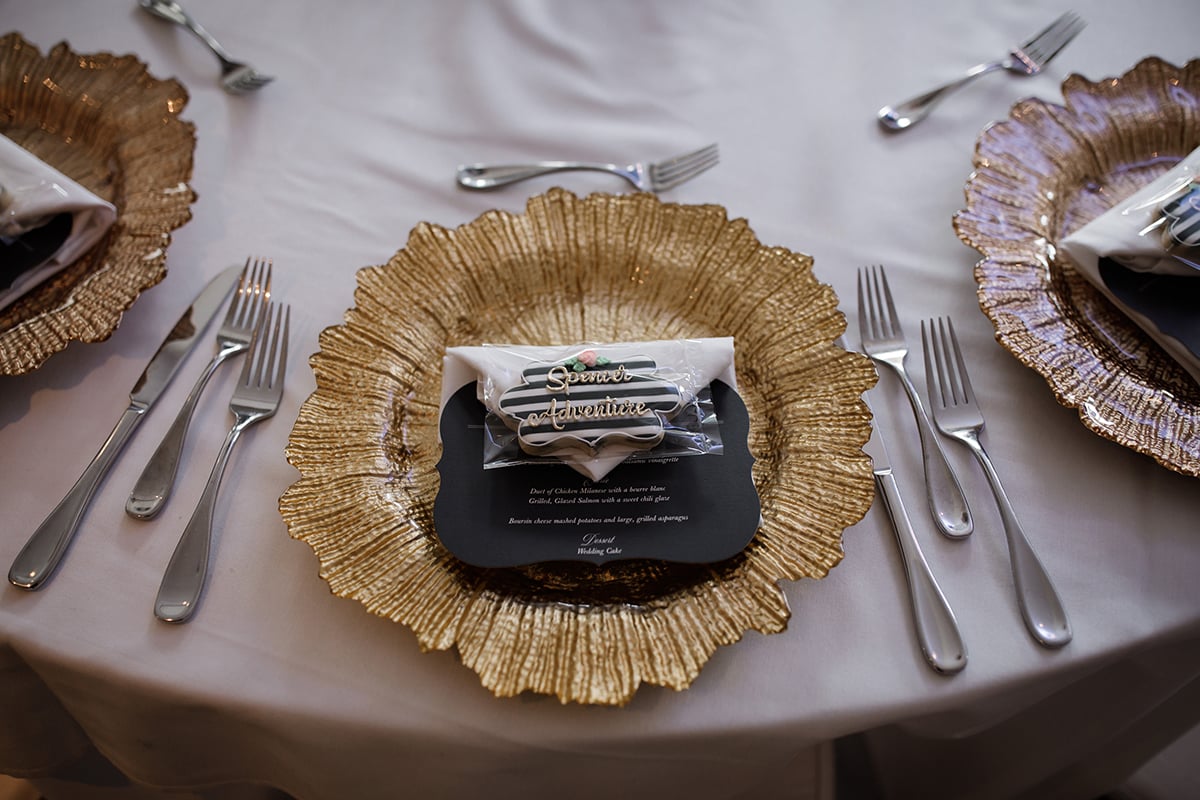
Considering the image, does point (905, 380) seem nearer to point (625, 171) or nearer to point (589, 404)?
point (589, 404)

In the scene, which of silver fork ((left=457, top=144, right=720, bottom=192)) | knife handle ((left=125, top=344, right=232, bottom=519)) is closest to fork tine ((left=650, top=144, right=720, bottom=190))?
silver fork ((left=457, top=144, right=720, bottom=192))

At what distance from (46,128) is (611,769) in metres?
1.08

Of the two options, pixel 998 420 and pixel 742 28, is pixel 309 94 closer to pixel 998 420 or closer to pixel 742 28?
pixel 742 28

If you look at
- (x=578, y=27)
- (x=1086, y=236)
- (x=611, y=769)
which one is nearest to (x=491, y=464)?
(x=611, y=769)

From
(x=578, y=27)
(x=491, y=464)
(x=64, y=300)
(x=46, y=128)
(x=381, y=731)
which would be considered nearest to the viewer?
(x=381, y=731)

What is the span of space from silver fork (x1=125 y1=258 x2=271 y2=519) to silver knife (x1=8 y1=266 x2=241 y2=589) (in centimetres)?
2

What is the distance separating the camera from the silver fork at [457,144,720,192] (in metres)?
1.03

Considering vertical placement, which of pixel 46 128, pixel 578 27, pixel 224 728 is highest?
pixel 578 27

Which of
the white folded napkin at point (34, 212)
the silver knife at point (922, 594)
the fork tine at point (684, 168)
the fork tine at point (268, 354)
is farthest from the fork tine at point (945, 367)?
the white folded napkin at point (34, 212)

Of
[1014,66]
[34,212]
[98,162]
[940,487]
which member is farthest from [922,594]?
[98,162]

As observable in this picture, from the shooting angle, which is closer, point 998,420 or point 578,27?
point 998,420

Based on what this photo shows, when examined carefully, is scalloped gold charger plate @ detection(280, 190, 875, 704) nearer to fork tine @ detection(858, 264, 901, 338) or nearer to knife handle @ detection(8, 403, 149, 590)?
fork tine @ detection(858, 264, 901, 338)

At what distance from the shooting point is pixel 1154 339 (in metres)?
0.81

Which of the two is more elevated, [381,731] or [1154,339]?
[1154,339]
